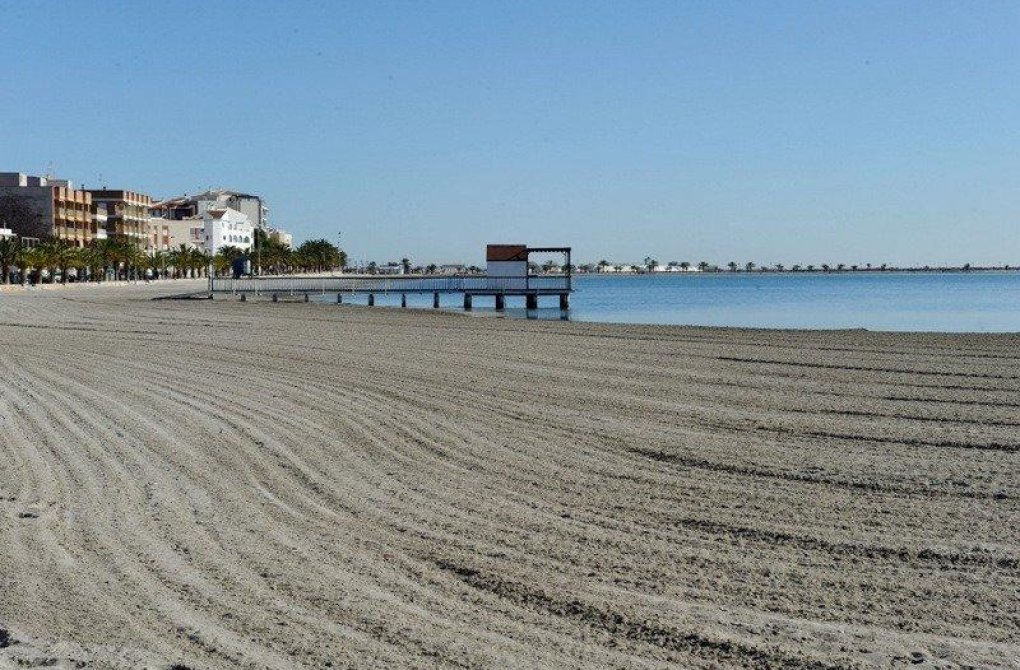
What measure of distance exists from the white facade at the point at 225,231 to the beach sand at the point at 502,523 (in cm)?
13737

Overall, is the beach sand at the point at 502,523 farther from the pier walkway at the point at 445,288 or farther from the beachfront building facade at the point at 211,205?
the beachfront building facade at the point at 211,205

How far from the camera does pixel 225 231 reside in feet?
511

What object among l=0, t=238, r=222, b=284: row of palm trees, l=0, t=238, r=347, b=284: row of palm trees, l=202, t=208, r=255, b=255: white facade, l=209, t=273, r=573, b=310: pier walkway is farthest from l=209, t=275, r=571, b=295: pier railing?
l=202, t=208, r=255, b=255: white facade

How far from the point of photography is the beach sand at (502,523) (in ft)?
16.7

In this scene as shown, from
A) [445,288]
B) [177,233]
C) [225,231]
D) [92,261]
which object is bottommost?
[445,288]

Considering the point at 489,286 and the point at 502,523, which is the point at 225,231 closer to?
the point at 489,286

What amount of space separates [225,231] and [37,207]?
4462 centimetres

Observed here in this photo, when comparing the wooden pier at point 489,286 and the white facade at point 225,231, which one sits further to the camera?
the white facade at point 225,231

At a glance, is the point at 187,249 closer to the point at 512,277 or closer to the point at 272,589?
the point at 512,277

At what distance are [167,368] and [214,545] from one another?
1136 centimetres

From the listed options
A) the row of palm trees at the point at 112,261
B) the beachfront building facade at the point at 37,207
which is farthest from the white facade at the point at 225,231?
the beachfront building facade at the point at 37,207

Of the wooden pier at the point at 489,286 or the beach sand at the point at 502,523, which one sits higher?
the wooden pier at the point at 489,286

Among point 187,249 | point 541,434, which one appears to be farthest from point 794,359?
point 187,249

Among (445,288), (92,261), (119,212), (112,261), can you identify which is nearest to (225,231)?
(119,212)
